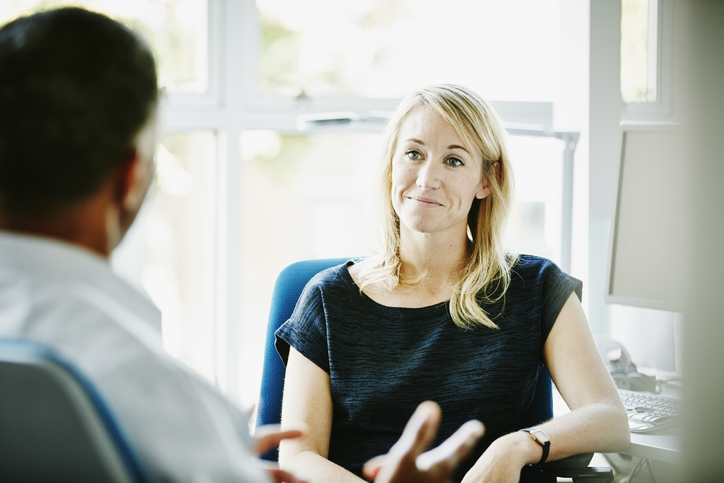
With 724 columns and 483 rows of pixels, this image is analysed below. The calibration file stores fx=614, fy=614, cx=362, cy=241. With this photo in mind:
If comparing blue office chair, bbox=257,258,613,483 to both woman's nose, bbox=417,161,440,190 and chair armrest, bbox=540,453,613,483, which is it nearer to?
chair armrest, bbox=540,453,613,483

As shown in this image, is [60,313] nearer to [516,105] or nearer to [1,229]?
[1,229]

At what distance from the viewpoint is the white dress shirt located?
503mm

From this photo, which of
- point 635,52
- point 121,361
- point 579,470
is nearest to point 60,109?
point 121,361

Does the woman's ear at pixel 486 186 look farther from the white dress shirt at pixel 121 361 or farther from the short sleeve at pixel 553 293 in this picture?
the white dress shirt at pixel 121 361

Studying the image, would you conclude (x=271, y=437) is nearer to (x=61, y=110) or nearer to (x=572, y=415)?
(x=61, y=110)

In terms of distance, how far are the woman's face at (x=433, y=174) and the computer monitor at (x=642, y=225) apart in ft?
1.68

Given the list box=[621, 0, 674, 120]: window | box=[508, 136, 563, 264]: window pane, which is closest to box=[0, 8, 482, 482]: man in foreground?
box=[508, 136, 563, 264]: window pane

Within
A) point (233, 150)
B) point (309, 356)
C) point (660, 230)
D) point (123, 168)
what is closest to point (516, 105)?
point (660, 230)

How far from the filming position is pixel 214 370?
2396 mm

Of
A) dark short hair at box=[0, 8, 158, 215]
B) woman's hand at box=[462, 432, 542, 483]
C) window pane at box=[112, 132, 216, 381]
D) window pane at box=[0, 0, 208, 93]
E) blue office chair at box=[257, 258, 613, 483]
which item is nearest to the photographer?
dark short hair at box=[0, 8, 158, 215]

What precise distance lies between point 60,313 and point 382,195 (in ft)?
4.05

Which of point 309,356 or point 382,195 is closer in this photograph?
point 309,356

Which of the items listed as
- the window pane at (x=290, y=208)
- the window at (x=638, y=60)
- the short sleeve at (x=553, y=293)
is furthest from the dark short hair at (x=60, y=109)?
the window at (x=638, y=60)

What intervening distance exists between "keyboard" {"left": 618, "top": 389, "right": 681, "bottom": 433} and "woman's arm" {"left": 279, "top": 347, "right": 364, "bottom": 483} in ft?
2.27
